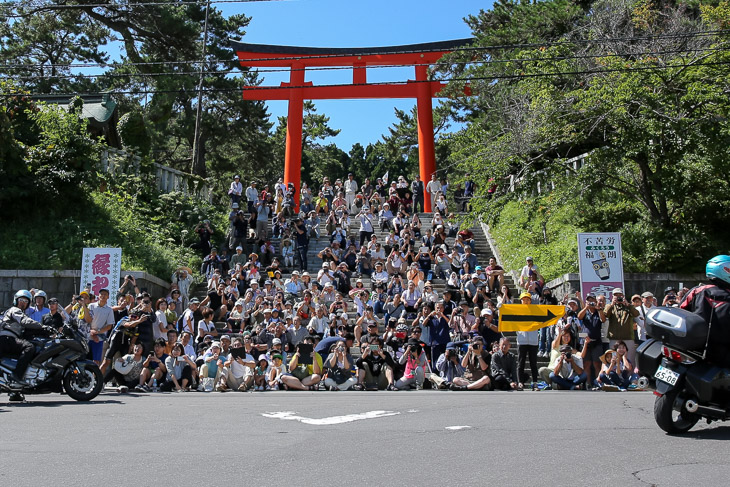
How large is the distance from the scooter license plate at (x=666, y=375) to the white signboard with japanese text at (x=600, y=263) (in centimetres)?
1046

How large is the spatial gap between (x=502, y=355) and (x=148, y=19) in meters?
25.8


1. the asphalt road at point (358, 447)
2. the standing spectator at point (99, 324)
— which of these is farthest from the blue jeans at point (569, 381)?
the standing spectator at point (99, 324)

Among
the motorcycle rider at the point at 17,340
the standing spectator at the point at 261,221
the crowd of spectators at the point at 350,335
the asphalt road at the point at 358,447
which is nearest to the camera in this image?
the asphalt road at the point at 358,447

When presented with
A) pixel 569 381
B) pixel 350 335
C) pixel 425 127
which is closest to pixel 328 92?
pixel 425 127

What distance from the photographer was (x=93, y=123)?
2988 cm

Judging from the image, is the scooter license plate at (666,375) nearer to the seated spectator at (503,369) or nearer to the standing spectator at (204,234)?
the seated spectator at (503,369)

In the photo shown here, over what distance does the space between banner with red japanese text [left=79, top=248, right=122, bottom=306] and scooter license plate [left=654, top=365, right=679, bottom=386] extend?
14215 millimetres

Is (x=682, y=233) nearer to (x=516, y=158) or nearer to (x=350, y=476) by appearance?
(x=516, y=158)

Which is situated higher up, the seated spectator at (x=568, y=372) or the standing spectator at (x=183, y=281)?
the standing spectator at (x=183, y=281)

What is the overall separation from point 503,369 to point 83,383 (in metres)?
7.49

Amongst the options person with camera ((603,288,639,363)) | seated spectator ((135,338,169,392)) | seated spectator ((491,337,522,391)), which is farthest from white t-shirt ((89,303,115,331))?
person with camera ((603,288,639,363))

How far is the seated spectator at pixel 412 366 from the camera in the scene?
48.0 feet

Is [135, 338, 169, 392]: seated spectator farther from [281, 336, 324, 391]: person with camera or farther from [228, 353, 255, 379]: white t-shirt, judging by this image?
[281, 336, 324, 391]: person with camera

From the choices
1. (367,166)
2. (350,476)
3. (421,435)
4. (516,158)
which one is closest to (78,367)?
(421,435)
